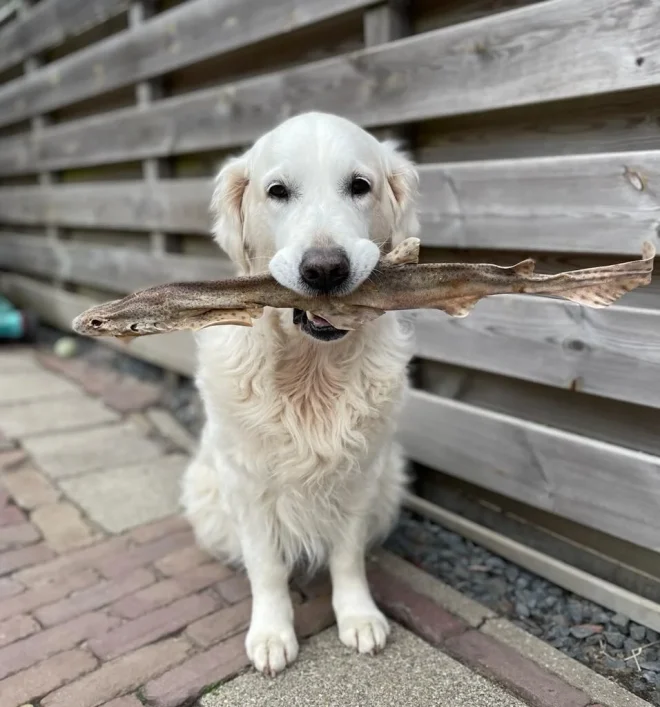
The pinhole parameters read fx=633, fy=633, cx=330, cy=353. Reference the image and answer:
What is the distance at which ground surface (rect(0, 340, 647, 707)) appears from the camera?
1.75 metres

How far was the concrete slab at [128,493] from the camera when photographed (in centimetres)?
271

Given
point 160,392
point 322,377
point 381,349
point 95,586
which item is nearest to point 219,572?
point 95,586

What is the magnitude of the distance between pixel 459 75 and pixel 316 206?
982mm

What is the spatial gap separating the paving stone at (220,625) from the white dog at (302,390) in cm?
10

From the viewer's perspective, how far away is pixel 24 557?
2383 mm

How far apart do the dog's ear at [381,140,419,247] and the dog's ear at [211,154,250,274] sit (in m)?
0.45

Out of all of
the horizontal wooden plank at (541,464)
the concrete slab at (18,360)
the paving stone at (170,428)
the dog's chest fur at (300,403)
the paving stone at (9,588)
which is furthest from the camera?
the concrete slab at (18,360)

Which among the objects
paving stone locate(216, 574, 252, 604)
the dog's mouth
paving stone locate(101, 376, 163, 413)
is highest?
the dog's mouth

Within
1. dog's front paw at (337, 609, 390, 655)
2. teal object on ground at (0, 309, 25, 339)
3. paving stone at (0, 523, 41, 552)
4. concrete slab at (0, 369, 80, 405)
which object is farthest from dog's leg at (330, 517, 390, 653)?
teal object on ground at (0, 309, 25, 339)

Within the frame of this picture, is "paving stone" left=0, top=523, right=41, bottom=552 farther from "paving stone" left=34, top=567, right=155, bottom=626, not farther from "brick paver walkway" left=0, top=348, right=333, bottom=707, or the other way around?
"paving stone" left=34, top=567, right=155, bottom=626

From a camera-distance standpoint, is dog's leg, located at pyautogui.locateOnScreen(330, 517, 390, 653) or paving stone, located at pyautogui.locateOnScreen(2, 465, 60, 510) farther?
paving stone, located at pyautogui.locateOnScreen(2, 465, 60, 510)

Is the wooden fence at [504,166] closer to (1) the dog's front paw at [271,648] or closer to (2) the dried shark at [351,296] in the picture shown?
(2) the dried shark at [351,296]

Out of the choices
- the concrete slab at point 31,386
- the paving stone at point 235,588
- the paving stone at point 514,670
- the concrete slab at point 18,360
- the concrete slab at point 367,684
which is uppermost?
the concrete slab at point 18,360

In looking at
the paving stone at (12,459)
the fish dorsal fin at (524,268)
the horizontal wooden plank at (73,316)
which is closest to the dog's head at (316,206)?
the fish dorsal fin at (524,268)
